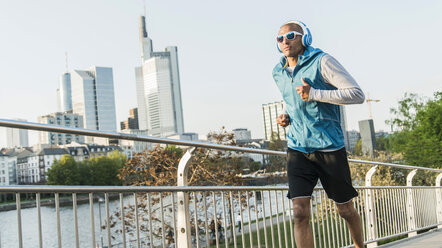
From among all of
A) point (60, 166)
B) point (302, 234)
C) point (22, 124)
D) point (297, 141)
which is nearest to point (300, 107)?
point (297, 141)

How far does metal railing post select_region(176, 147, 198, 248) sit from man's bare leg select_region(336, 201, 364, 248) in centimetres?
108

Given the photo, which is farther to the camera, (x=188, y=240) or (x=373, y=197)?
(x=373, y=197)

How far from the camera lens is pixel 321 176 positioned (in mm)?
3236

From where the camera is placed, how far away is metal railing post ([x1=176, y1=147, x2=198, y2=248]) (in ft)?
10.9

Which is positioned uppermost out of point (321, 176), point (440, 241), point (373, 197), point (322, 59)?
point (322, 59)

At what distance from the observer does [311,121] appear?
3.21m

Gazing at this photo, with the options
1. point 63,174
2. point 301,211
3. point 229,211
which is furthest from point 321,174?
point 63,174

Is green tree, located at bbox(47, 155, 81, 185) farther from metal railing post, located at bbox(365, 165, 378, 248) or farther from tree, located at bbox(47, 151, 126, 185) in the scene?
metal railing post, located at bbox(365, 165, 378, 248)

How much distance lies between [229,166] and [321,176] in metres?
13.2

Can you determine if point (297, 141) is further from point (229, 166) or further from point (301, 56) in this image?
point (229, 166)

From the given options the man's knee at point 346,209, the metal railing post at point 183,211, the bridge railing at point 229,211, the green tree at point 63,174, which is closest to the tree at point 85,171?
the green tree at point 63,174

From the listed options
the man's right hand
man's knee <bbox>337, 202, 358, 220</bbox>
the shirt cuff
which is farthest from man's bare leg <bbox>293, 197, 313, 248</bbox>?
the shirt cuff

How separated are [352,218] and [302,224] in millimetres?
455

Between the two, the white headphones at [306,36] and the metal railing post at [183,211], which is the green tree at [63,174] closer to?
the metal railing post at [183,211]
